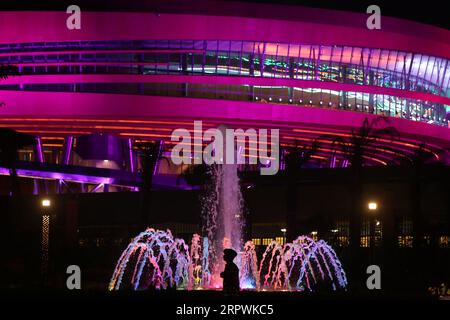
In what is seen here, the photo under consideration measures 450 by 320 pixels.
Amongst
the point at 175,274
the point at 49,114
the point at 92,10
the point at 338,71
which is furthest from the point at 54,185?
the point at 175,274

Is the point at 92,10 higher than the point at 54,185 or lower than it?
higher

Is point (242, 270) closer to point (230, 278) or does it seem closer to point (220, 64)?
point (230, 278)

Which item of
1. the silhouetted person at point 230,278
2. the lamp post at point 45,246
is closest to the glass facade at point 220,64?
the lamp post at point 45,246

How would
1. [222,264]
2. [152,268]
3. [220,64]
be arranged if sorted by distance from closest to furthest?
[222,264]
[152,268]
[220,64]

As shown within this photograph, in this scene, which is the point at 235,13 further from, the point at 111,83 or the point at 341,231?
the point at 341,231

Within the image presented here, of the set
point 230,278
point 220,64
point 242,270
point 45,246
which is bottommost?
point 230,278

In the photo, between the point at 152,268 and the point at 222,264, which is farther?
the point at 152,268

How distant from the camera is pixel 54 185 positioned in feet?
250

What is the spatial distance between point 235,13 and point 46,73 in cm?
1244

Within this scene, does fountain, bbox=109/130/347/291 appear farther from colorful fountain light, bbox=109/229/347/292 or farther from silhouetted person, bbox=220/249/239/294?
silhouetted person, bbox=220/249/239/294

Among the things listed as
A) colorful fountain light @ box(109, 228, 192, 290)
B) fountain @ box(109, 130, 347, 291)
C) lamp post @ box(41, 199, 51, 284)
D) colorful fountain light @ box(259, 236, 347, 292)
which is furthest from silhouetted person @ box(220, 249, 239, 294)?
lamp post @ box(41, 199, 51, 284)

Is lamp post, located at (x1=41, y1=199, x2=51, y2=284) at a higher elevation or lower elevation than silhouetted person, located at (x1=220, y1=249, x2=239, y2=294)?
higher
